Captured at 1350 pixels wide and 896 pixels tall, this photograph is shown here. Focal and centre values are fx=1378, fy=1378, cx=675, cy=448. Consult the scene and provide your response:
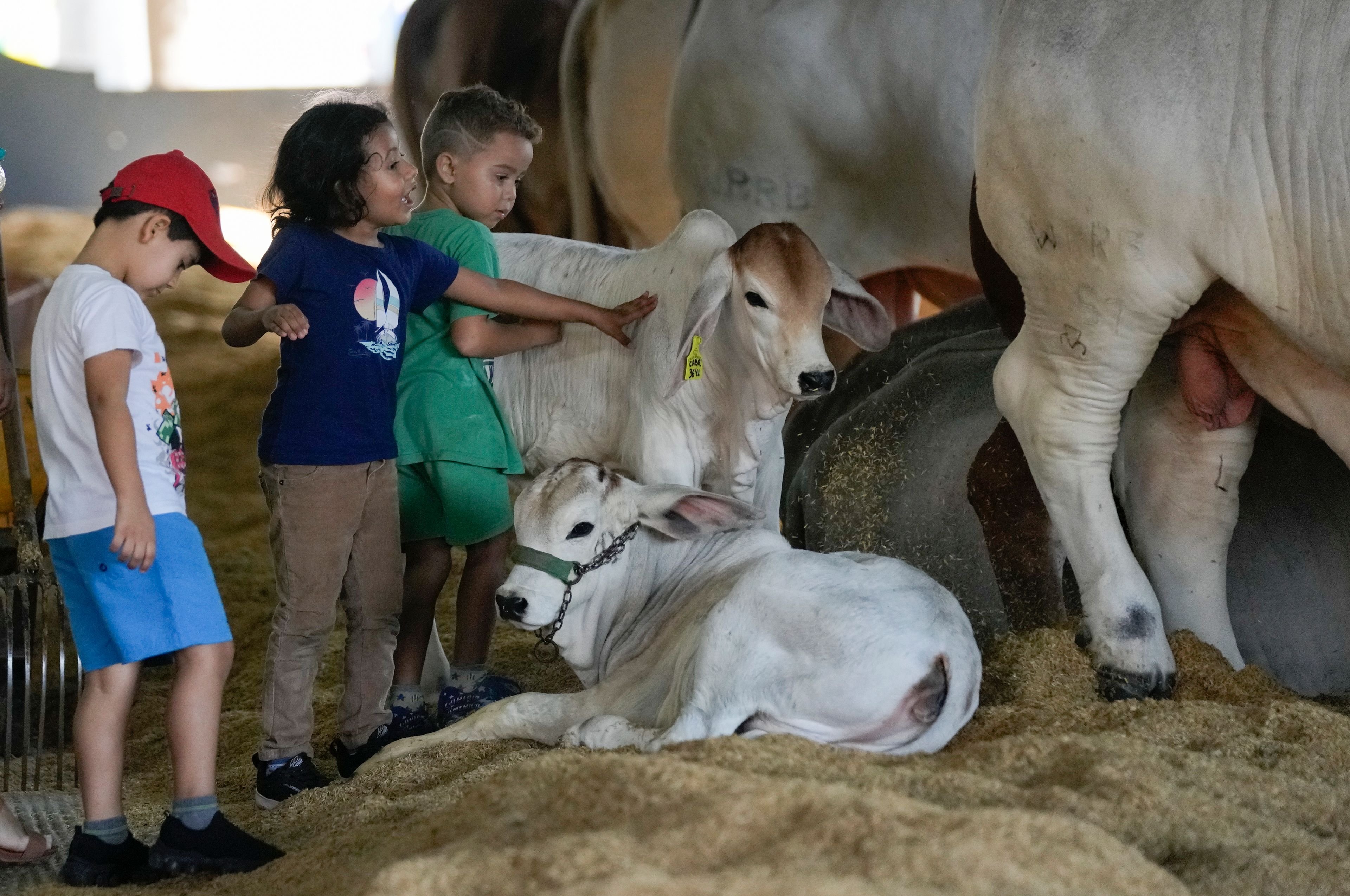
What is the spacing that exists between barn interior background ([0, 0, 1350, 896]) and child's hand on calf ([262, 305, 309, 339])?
0.90m

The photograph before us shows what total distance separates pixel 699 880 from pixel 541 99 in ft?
17.6

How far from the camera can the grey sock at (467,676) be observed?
3383 mm

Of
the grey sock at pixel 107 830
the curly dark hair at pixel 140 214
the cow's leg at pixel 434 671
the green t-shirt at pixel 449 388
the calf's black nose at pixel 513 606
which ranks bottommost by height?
the cow's leg at pixel 434 671

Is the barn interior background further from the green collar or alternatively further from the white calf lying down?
the green collar

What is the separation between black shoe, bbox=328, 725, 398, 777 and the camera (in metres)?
3.06

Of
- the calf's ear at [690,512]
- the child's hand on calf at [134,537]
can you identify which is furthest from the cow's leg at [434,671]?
the child's hand on calf at [134,537]

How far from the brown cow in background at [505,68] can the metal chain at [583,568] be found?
3.66 m

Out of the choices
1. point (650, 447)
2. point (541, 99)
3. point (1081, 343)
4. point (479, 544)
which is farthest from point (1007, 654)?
point (541, 99)

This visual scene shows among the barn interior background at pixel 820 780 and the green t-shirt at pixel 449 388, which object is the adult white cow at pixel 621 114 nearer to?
the barn interior background at pixel 820 780

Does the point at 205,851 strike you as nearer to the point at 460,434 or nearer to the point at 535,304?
the point at 460,434

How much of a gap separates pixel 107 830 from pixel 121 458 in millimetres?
654

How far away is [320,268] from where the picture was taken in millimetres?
2959

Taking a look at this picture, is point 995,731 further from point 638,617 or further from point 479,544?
point 479,544

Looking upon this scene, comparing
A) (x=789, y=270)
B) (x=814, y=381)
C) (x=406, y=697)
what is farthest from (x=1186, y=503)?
(x=406, y=697)
